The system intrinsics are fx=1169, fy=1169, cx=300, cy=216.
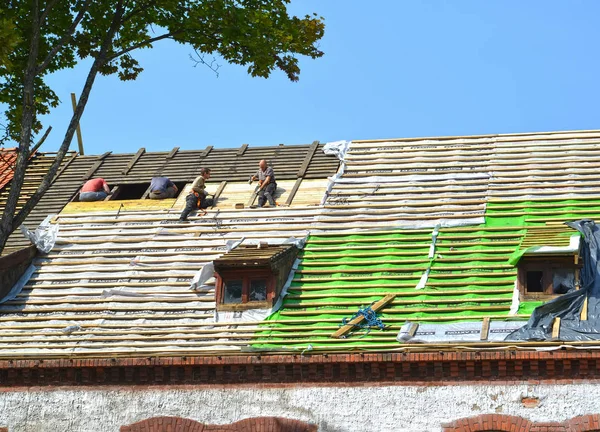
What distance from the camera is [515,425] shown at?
73.5 feet

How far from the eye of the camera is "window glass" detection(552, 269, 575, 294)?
2436 centimetres

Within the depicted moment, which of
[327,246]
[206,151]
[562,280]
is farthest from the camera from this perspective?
[206,151]

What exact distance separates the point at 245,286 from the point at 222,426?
3.55 m

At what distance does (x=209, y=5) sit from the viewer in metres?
24.5

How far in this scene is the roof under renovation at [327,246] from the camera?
24594 mm

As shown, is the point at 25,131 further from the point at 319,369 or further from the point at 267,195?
the point at 267,195

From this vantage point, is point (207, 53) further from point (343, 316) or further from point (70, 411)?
point (70, 411)

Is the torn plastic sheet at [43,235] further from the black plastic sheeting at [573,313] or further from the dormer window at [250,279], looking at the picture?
the black plastic sheeting at [573,313]

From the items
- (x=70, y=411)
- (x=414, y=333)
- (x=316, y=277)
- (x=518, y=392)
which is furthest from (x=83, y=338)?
(x=518, y=392)

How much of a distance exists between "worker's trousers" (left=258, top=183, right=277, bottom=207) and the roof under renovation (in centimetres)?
28

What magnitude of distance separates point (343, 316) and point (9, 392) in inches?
289

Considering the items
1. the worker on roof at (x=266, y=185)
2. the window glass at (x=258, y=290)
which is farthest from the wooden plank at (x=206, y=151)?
the window glass at (x=258, y=290)

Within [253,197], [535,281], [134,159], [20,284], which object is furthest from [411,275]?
[134,159]

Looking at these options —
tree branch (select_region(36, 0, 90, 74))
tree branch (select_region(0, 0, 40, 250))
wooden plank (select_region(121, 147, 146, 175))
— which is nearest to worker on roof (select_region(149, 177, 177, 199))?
wooden plank (select_region(121, 147, 146, 175))
